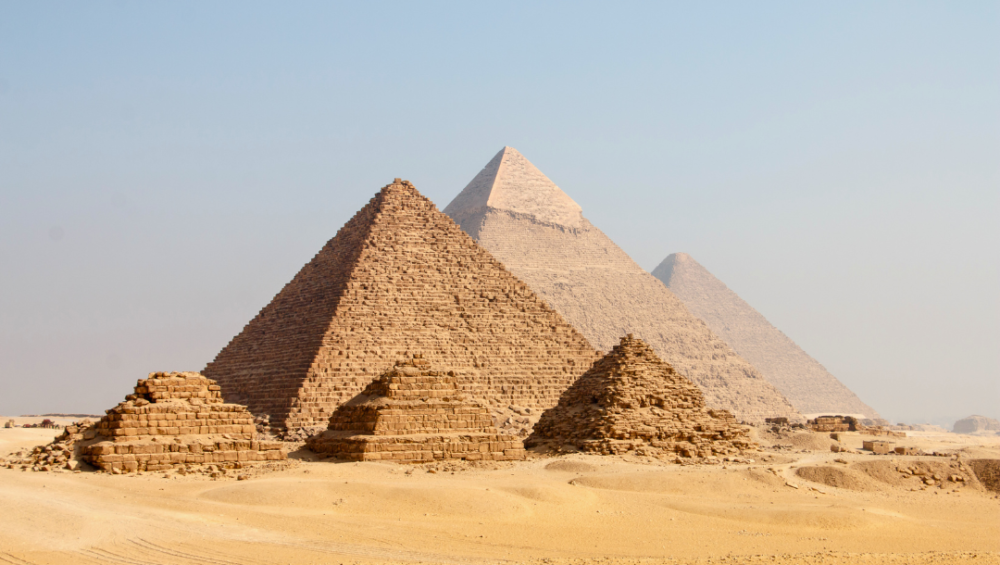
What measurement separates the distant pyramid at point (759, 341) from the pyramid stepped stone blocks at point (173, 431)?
81550 millimetres

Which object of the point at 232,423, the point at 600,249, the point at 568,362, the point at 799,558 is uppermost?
the point at 600,249

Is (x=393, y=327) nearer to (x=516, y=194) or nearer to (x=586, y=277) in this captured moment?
(x=586, y=277)

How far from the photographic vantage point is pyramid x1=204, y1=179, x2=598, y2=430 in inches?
1364

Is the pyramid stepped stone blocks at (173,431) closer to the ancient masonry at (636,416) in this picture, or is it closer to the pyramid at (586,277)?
the ancient masonry at (636,416)

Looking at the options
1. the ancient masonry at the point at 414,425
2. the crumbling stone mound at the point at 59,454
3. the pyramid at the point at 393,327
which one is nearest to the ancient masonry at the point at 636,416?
the ancient masonry at the point at 414,425

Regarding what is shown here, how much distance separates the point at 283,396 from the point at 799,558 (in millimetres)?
23000

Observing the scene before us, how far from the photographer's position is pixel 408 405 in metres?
21.4

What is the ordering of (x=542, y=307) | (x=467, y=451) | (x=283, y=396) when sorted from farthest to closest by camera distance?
1. (x=542, y=307)
2. (x=283, y=396)
3. (x=467, y=451)

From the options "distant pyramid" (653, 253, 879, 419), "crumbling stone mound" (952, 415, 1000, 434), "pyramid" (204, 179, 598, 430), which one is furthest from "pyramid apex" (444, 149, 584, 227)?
"crumbling stone mound" (952, 415, 1000, 434)

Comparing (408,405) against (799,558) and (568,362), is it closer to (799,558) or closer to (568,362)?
(799,558)

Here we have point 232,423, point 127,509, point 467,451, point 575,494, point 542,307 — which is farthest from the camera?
point 542,307

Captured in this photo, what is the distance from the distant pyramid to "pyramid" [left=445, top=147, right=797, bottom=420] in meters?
18.9

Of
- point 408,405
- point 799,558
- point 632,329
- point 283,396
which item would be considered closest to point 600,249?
point 632,329

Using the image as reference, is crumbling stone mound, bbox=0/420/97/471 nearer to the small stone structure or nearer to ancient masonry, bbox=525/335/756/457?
ancient masonry, bbox=525/335/756/457
